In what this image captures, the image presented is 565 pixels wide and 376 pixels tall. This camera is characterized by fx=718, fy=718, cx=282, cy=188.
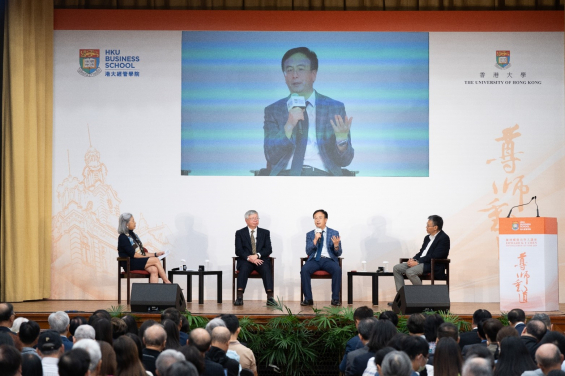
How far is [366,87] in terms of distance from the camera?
29.2 ft

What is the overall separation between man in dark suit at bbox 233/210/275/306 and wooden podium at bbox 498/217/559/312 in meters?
2.47

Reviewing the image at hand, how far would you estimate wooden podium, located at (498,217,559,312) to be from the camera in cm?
686

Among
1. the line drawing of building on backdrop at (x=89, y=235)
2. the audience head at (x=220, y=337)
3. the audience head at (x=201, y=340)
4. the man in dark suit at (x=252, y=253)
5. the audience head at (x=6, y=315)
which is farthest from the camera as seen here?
the line drawing of building on backdrop at (x=89, y=235)

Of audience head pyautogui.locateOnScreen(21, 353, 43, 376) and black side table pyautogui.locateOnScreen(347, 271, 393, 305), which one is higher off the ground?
audience head pyautogui.locateOnScreen(21, 353, 43, 376)

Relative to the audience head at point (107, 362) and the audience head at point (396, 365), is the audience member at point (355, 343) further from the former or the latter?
the audience head at point (107, 362)

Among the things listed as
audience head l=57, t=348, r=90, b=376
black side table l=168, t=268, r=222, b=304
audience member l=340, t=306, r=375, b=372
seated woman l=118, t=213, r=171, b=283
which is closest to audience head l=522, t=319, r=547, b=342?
audience member l=340, t=306, r=375, b=372

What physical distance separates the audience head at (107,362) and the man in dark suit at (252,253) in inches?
177

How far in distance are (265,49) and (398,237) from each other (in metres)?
2.85

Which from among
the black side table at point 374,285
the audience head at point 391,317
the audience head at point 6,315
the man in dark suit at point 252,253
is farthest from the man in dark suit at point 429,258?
the audience head at point 6,315

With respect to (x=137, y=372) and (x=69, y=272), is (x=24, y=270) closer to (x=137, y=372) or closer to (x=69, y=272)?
(x=69, y=272)

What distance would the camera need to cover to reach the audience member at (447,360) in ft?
11.1

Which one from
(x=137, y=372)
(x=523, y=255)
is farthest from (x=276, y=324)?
(x=137, y=372)

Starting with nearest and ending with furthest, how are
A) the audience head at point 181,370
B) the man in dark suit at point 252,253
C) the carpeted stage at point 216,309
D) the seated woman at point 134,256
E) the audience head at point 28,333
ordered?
the audience head at point 181,370
the audience head at point 28,333
the carpeted stage at point 216,309
the seated woman at point 134,256
the man in dark suit at point 252,253

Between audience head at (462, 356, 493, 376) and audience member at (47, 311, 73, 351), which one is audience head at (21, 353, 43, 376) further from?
audience head at (462, 356, 493, 376)
